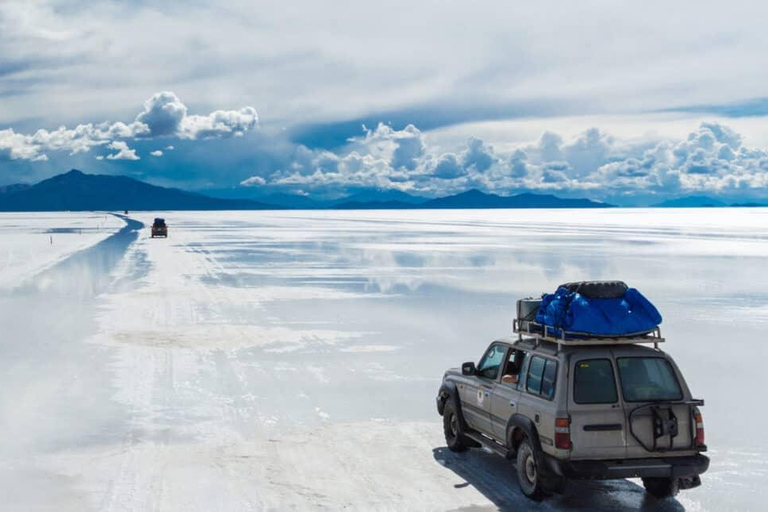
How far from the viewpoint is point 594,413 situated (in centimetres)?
851

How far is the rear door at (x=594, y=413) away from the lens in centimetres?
848

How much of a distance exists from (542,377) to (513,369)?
41.0 inches

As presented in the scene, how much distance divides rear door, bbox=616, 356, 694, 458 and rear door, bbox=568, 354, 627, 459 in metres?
0.10

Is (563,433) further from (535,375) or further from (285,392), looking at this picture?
(285,392)

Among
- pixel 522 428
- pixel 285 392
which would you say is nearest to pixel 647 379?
pixel 522 428

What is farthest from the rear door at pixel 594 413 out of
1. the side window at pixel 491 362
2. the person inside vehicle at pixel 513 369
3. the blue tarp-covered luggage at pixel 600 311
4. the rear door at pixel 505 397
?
the side window at pixel 491 362

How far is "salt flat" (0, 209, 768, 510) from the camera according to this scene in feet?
30.8

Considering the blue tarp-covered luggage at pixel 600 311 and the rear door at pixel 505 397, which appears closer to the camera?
the blue tarp-covered luggage at pixel 600 311

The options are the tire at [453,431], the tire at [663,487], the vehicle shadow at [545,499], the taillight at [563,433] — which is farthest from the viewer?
the tire at [453,431]

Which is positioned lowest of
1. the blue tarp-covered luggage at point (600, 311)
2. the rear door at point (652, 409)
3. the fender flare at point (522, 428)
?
the fender flare at point (522, 428)

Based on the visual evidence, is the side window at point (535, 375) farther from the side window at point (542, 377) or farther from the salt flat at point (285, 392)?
the salt flat at point (285, 392)

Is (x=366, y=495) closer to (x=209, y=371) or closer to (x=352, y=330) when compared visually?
(x=209, y=371)

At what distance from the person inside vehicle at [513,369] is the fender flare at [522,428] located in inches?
19.8

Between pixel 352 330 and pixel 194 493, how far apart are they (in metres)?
12.0
